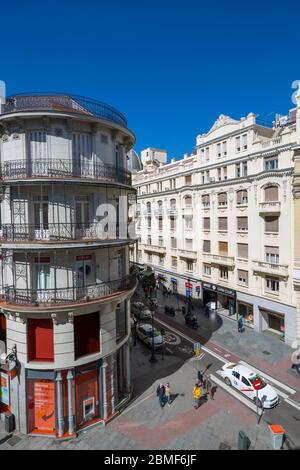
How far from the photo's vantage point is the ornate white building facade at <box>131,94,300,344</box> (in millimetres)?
25188

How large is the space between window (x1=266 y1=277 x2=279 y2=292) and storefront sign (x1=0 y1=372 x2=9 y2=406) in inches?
906

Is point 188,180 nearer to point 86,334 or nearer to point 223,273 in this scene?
point 223,273

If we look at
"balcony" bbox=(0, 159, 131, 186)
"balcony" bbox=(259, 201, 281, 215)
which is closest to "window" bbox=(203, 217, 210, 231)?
"balcony" bbox=(259, 201, 281, 215)

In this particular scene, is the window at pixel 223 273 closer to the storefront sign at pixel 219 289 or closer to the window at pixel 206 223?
the storefront sign at pixel 219 289

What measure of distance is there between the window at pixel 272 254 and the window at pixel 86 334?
62.0 ft

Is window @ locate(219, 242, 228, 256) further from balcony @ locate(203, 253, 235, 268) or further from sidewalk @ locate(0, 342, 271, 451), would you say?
sidewalk @ locate(0, 342, 271, 451)

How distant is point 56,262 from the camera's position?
530 inches

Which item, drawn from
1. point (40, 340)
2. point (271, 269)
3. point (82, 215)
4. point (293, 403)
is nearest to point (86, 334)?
point (40, 340)

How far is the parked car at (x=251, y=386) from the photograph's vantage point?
54.0ft

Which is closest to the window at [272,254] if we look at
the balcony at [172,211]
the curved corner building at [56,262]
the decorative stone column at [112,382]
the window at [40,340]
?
the balcony at [172,211]

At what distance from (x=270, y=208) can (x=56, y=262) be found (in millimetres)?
20657

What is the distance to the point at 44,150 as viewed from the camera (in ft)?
43.8
